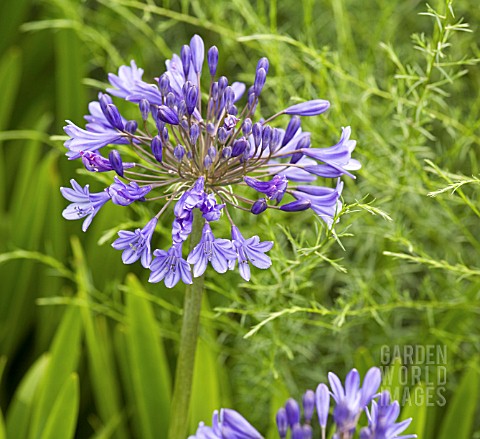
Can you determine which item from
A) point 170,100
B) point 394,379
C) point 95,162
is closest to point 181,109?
point 170,100

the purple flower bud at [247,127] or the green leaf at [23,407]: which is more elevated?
the purple flower bud at [247,127]

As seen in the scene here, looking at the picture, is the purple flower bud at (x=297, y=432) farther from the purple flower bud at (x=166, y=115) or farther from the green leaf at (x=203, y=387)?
the green leaf at (x=203, y=387)

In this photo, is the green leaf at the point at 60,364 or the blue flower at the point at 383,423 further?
the green leaf at the point at 60,364

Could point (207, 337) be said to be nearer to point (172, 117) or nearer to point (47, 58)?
point (172, 117)

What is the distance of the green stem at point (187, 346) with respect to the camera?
984 mm

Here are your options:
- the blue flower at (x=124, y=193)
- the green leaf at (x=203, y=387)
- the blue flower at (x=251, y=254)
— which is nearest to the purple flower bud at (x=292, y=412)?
the blue flower at (x=251, y=254)

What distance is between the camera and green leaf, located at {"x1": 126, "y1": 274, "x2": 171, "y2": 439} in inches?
53.5

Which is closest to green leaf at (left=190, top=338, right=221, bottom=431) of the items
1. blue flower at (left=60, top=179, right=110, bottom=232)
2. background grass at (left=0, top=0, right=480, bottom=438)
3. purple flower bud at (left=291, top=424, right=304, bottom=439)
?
background grass at (left=0, top=0, right=480, bottom=438)

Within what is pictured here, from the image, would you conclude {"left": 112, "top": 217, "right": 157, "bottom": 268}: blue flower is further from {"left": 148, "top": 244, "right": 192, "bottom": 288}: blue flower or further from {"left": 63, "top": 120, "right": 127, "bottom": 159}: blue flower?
{"left": 63, "top": 120, "right": 127, "bottom": 159}: blue flower

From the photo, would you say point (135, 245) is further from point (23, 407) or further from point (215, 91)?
point (23, 407)

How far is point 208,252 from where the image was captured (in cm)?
91

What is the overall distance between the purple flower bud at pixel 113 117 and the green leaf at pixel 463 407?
0.73m

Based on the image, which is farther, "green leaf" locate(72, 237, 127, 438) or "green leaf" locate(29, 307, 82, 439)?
"green leaf" locate(72, 237, 127, 438)

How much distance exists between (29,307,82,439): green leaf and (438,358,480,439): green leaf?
0.66 m
